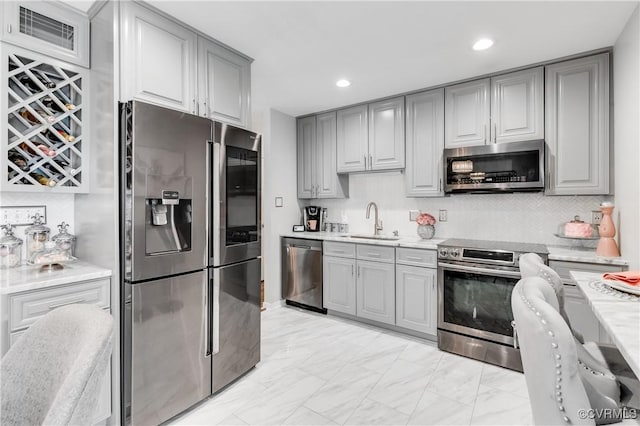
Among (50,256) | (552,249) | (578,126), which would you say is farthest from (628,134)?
(50,256)

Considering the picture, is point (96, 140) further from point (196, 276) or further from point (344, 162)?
point (344, 162)

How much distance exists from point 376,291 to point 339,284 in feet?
1.55

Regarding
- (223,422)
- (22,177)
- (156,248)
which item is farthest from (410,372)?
(22,177)

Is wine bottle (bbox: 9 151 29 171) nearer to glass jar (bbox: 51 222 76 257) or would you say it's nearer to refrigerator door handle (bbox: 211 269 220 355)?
glass jar (bbox: 51 222 76 257)

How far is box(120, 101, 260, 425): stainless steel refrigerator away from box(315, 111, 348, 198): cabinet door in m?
1.79

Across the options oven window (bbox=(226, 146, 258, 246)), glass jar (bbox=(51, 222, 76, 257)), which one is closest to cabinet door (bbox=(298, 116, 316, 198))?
oven window (bbox=(226, 146, 258, 246))

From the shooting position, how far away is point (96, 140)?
2.00 metres

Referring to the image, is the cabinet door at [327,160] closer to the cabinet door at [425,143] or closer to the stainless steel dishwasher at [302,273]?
the stainless steel dishwasher at [302,273]

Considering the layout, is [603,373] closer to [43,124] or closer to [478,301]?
[478,301]

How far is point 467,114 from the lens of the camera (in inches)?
121

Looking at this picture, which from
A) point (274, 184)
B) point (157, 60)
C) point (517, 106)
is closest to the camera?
point (157, 60)

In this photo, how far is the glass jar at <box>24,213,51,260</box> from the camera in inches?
78.3

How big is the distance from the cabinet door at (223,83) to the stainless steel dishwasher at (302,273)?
182 cm

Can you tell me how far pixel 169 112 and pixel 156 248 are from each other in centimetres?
80
